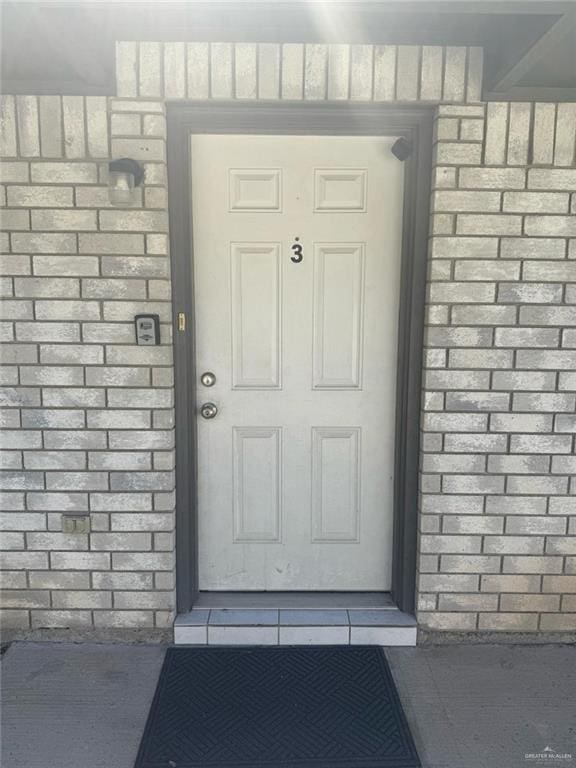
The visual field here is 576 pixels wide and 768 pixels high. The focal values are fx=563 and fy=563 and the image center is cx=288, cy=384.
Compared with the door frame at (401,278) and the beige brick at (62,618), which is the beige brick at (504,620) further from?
the beige brick at (62,618)

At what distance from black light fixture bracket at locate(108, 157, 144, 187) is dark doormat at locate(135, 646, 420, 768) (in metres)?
2.04

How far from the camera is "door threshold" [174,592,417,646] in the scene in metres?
2.54

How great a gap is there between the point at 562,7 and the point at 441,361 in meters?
1.28

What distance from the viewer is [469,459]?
2.48m

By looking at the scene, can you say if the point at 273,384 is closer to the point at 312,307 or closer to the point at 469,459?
the point at 312,307

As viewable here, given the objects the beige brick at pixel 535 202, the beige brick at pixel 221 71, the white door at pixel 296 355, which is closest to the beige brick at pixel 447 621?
the white door at pixel 296 355

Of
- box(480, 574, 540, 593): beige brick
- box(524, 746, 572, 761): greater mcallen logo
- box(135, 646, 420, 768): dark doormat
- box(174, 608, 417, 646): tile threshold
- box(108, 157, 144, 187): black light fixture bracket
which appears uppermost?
box(108, 157, 144, 187): black light fixture bracket

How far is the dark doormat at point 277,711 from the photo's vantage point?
1.95 m

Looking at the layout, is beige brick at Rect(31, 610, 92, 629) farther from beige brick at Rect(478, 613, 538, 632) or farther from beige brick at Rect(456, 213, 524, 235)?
beige brick at Rect(456, 213, 524, 235)

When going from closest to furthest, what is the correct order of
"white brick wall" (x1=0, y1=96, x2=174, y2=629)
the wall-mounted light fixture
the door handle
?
the wall-mounted light fixture → "white brick wall" (x1=0, y1=96, x2=174, y2=629) → the door handle

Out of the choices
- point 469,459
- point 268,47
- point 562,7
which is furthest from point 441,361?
point 268,47

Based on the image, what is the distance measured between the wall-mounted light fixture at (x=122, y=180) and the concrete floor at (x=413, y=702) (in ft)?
6.36

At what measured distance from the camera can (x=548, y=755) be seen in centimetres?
196

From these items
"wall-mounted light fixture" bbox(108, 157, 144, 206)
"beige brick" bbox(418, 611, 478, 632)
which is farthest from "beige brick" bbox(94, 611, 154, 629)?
"wall-mounted light fixture" bbox(108, 157, 144, 206)
